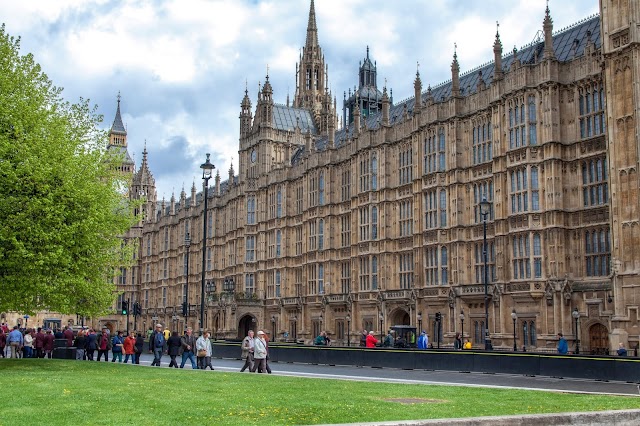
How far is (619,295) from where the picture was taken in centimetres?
3603

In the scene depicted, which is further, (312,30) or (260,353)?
(312,30)

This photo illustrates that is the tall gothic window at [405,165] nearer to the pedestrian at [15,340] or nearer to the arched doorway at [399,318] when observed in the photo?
the arched doorway at [399,318]

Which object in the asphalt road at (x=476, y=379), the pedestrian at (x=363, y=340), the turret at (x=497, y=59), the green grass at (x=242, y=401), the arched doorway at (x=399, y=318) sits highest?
the turret at (x=497, y=59)

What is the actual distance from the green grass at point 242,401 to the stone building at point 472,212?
16682 mm

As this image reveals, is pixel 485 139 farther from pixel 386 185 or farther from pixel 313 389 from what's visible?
pixel 313 389

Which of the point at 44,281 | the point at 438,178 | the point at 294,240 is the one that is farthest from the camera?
the point at 294,240

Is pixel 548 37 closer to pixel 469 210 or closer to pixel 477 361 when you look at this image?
pixel 469 210

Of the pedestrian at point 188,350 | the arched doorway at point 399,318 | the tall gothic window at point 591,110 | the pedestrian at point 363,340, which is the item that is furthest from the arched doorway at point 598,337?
the pedestrian at point 188,350

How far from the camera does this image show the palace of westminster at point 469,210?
38.6 meters

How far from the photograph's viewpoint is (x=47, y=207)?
27.6 meters

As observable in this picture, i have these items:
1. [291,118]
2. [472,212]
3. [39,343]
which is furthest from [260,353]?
[291,118]

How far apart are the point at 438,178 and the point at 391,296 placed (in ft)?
32.3

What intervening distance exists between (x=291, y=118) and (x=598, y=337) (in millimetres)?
52450

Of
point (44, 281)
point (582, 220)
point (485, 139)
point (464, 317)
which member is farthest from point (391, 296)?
point (44, 281)
